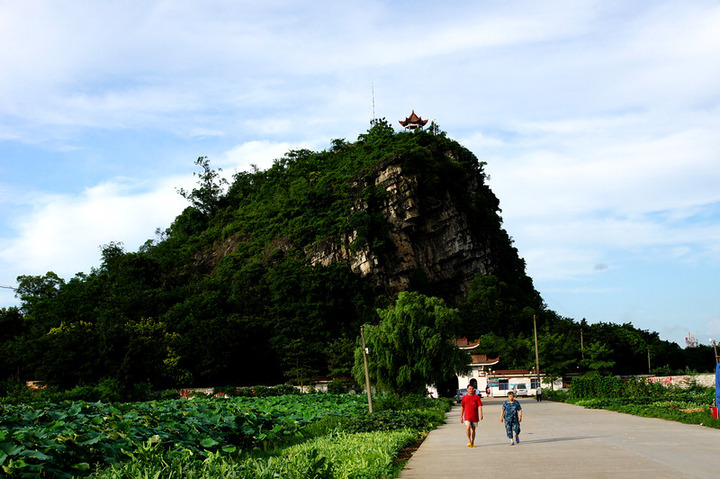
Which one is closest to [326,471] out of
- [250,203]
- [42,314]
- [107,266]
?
[42,314]

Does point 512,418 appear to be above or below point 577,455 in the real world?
above

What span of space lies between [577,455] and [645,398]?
20.7 m

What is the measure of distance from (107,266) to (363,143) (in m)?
37.6

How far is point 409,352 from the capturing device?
1363 inches

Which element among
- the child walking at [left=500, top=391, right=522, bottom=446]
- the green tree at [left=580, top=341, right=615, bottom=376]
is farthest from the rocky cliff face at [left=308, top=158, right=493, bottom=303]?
the child walking at [left=500, top=391, right=522, bottom=446]

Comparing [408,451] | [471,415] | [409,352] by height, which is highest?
[409,352]

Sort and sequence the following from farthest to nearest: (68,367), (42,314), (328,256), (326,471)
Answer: (328,256) → (42,314) → (68,367) → (326,471)

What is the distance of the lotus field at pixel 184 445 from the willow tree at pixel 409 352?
1746cm

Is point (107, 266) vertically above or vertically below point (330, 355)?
above

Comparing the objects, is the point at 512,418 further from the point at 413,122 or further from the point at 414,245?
the point at 413,122

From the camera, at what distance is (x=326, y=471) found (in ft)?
21.1

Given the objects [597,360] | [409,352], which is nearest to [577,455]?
[409,352]

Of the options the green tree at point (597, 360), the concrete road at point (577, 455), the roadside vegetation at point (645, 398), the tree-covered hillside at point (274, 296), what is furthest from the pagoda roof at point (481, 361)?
the concrete road at point (577, 455)

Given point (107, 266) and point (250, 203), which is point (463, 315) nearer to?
point (250, 203)
